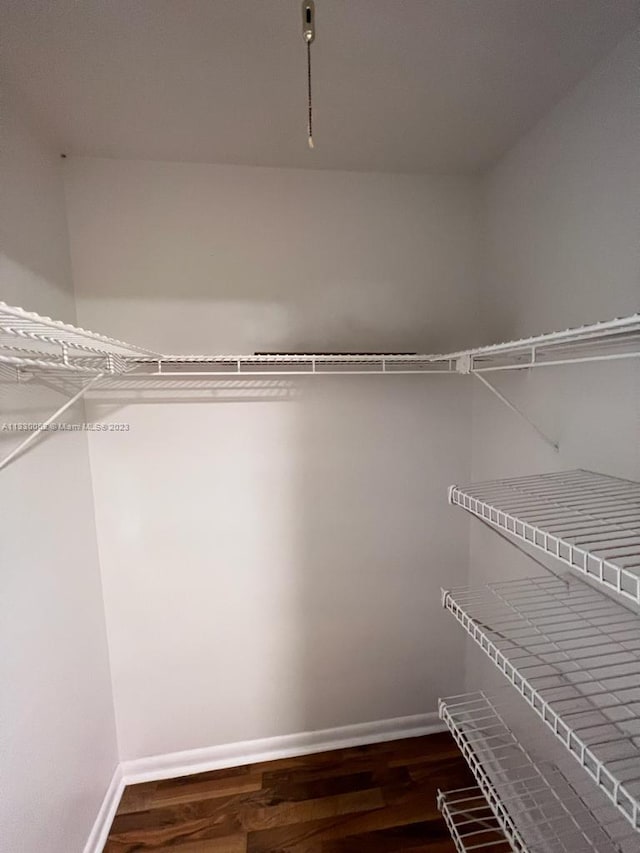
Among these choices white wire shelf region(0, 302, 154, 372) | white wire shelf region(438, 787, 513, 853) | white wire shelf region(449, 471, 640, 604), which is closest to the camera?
white wire shelf region(0, 302, 154, 372)

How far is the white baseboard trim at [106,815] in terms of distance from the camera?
124 cm

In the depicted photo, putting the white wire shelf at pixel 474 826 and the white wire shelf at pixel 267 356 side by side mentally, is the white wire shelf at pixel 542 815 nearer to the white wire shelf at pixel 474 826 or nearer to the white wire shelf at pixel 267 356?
the white wire shelf at pixel 474 826

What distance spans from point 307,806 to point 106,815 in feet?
2.38

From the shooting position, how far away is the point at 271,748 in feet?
5.24

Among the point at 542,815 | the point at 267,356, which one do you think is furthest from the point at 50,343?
the point at 542,815

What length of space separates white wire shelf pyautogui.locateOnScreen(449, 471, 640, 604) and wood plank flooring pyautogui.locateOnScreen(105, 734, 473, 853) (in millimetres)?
1221

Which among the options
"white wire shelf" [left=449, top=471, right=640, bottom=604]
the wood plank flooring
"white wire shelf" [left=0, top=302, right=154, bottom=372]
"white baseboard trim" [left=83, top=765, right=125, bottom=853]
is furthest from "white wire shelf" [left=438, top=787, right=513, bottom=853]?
"white wire shelf" [left=0, top=302, right=154, bottom=372]

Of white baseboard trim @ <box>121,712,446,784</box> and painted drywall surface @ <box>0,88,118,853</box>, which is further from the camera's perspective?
white baseboard trim @ <box>121,712,446,784</box>

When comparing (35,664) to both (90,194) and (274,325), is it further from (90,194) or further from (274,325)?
(90,194)

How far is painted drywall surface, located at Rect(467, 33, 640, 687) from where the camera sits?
0.89 m

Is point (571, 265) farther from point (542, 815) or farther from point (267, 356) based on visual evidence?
point (542, 815)

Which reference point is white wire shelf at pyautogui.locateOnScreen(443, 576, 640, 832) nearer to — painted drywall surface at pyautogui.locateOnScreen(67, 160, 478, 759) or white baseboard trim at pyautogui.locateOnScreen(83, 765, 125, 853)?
painted drywall surface at pyautogui.locateOnScreen(67, 160, 478, 759)

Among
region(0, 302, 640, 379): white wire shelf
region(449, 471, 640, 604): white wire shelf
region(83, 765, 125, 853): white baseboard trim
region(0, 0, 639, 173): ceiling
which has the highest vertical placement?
region(0, 0, 639, 173): ceiling

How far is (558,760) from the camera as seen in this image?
1.11m
